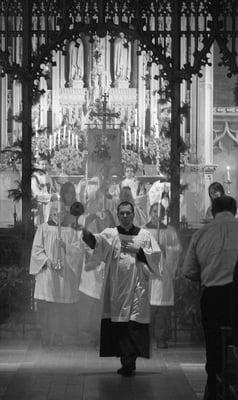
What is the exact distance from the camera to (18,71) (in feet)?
49.3

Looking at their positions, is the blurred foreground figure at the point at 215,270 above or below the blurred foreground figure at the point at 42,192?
below

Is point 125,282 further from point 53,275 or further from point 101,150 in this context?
point 101,150

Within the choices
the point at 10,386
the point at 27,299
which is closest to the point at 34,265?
the point at 27,299

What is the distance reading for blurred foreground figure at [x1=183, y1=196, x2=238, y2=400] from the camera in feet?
31.2

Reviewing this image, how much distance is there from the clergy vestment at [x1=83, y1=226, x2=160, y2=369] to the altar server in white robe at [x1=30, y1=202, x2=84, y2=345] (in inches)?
79.4

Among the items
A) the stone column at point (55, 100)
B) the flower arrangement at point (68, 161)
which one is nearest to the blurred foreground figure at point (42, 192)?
the flower arrangement at point (68, 161)

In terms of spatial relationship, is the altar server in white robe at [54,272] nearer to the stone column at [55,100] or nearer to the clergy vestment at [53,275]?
the clergy vestment at [53,275]

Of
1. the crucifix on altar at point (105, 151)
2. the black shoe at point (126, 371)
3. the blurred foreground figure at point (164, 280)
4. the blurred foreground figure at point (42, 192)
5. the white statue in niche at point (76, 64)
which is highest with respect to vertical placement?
the white statue in niche at point (76, 64)

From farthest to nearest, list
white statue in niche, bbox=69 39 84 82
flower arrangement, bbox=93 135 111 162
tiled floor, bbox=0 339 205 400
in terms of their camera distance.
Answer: white statue in niche, bbox=69 39 84 82
flower arrangement, bbox=93 135 111 162
tiled floor, bbox=0 339 205 400

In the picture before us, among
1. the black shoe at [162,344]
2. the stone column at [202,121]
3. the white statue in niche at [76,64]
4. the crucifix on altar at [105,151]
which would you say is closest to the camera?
the black shoe at [162,344]

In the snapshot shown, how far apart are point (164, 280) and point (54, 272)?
1439 millimetres

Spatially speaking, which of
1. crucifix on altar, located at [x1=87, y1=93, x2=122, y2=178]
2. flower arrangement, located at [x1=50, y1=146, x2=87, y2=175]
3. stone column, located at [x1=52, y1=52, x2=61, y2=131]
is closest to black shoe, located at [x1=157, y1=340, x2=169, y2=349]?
crucifix on altar, located at [x1=87, y1=93, x2=122, y2=178]

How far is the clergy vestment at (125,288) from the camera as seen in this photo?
1220 centimetres

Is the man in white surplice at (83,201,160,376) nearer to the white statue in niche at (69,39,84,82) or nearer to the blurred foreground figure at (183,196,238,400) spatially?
the blurred foreground figure at (183,196,238,400)
